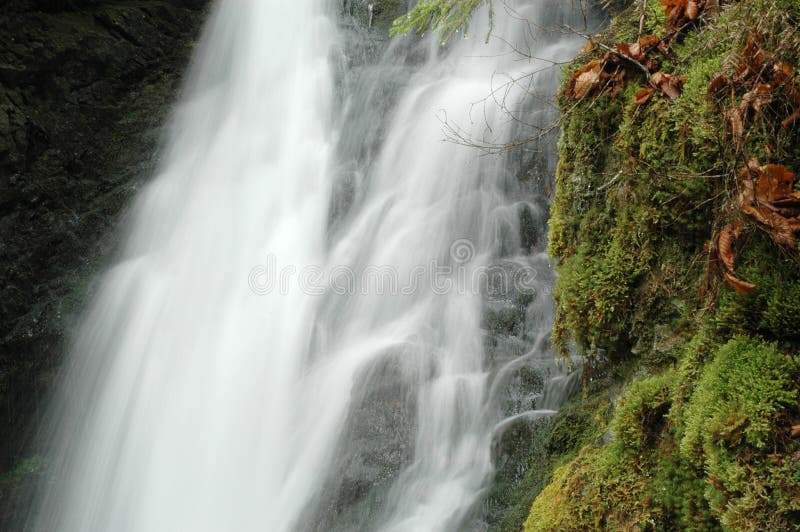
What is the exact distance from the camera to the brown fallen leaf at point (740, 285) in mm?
2037

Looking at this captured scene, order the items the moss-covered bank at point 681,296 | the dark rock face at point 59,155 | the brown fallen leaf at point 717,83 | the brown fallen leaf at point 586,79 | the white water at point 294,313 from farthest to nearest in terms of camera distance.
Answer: the dark rock face at point 59,155, the white water at point 294,313, the brown fallen leaf at point 586,79, the brown fallen leaf at point 717,83, the moss-covered bank at point 681,296

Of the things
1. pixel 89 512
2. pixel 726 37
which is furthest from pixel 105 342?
pixel 726 37

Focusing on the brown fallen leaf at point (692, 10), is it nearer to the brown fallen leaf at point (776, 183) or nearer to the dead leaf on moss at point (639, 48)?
the dead leaf on moss at point (639, 48)

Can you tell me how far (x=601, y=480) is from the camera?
2387 millimetres

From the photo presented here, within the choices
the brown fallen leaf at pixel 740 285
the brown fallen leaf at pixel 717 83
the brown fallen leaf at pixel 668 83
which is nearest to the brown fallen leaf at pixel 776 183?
the brown fallen leaf at pixel 740 285

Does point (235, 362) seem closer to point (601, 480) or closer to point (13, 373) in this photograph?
point (13, 373)

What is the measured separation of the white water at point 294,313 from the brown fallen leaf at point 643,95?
282 centimetres

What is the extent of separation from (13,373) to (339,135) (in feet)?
18.0

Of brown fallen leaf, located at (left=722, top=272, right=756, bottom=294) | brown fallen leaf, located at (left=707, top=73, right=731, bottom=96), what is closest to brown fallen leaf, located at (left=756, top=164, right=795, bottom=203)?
brown fallen leaf, located at (left=722, top=272, right=756, bottom=294)

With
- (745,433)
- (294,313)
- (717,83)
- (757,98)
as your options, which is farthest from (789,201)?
(294,313)

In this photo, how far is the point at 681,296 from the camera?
248 cm

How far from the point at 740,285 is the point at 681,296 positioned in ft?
1.42

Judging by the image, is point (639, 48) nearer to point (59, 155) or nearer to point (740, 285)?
point (740, 285)

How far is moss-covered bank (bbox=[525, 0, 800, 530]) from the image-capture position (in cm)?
188
